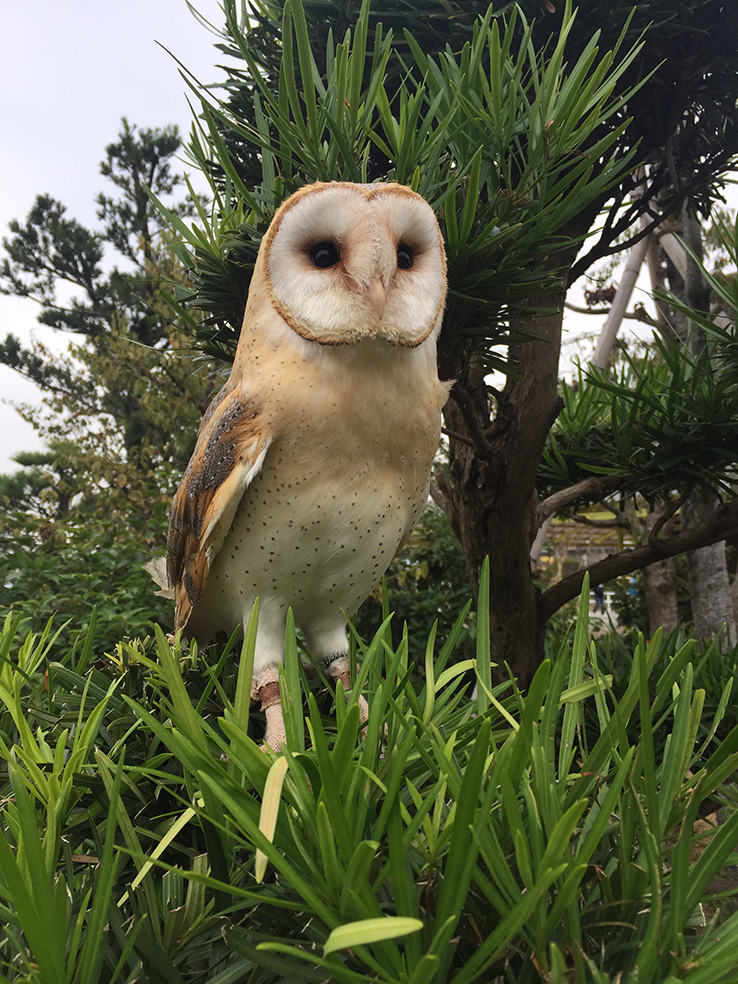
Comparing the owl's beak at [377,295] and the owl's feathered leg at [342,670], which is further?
the owl's feathered leg at [342,670]

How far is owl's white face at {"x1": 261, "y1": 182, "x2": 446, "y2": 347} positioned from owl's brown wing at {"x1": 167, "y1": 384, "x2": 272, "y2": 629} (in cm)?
10

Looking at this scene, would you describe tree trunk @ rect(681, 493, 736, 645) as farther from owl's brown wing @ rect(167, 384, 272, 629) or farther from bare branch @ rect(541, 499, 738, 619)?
owl's brown wing @ rect(167, 384, 272, 629)

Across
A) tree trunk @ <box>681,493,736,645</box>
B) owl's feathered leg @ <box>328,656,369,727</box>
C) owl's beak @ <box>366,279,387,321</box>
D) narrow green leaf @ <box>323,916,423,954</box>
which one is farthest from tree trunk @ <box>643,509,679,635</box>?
narrow green leaf @ <box>323,916,423,954</box>

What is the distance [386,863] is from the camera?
305 mm

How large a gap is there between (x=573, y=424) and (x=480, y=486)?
376 millimetres

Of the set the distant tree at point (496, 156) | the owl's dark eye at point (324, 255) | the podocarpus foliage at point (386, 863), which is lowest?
the podocarpus foliage at point (386, 863)

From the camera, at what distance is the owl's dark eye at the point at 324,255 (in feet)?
1.71

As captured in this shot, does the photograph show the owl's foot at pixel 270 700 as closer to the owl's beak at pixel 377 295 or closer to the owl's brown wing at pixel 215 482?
the owl's brown wing at pixel 215 482

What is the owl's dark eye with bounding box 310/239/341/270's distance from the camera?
0.52m

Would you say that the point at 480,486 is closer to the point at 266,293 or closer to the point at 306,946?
the point at 266,293

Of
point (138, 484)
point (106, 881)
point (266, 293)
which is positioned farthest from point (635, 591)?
point (106, 881)

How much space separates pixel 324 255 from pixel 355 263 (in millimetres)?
43

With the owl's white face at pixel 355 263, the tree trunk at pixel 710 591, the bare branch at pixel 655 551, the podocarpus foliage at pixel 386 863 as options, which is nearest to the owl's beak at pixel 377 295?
the owl's white face at pixel 355 263

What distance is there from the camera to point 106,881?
27cm
